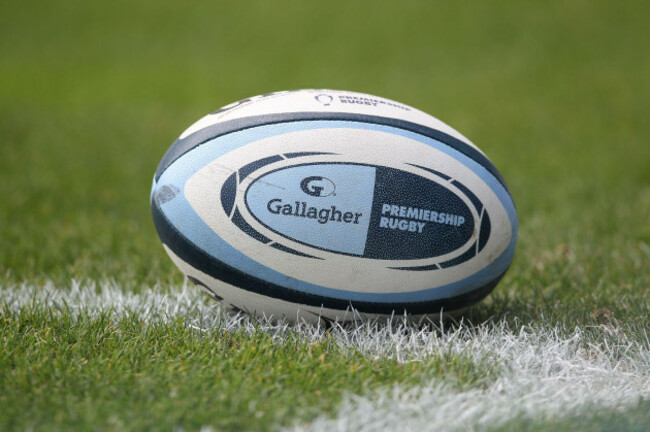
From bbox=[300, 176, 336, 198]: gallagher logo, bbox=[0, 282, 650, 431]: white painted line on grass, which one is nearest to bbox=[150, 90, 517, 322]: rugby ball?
bbox=[300, 176, 336, 198]: gallagher logo

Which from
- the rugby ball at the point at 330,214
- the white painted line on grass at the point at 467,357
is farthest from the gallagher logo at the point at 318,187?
the white painted line on grass at the point at 467,357

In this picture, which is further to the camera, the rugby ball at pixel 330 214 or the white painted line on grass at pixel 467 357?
the rugby ball at pixel 330 214

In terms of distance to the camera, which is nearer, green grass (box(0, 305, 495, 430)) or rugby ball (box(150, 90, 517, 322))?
green grass (box(0, 305, 495, 430))

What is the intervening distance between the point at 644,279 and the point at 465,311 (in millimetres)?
1099

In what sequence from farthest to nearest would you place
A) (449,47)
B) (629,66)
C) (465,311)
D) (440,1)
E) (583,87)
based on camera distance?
(440,1)
(449,47)
(629,66)
(583,87)
(465,311)

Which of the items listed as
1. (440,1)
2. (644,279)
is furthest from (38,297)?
(440,1)

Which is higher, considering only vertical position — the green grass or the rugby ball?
the rugby ball

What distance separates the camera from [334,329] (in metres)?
2.57

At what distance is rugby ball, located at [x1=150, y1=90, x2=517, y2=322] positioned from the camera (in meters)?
2.47

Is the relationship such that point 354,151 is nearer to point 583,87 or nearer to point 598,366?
point 598,366

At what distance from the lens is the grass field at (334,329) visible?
2.01 meters

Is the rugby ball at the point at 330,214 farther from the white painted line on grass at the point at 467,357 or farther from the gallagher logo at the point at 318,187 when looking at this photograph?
the white painted line on grass at the point at 467,357

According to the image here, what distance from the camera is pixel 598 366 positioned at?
237 centimetres

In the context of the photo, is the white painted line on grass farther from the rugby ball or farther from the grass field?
the rugby ball
